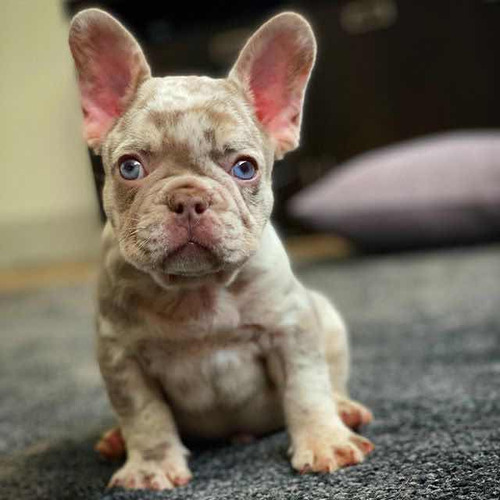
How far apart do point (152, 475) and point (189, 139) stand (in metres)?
0.47

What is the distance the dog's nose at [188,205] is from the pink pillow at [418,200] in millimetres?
2241

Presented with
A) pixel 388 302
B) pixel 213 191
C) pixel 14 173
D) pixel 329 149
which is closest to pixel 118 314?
pixel 213 191

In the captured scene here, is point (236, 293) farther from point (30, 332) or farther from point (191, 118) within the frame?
point (30, 332)

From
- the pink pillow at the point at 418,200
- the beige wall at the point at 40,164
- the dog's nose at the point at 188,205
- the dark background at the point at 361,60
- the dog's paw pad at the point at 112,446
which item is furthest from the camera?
the dark background at the point at 361,60

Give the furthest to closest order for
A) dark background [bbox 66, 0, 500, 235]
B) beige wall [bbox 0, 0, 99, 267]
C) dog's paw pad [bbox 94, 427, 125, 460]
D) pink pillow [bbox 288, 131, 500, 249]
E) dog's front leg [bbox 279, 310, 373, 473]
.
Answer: dark background [bbox 66, 0, 500, 235], beige wall [bbox 0, 0, 99, 267], pink pillow [bbox 288, 131, 500, 249], dog's paw pad [bbox 94, 427, 125, 460], dog's front leg [bbox 279, 310, 373, 473]

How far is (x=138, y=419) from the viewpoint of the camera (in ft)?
3.99

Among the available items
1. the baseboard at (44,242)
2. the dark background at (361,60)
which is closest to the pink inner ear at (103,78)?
the dark background at (361,60)

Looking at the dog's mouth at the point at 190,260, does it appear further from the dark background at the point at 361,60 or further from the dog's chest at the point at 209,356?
the dark background at the point at 361,60

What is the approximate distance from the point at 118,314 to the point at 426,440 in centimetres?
48

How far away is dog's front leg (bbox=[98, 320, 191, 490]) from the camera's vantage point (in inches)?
47.3

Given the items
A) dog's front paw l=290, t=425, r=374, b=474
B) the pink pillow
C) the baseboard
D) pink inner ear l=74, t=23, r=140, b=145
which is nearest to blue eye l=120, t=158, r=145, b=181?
pink inner ear l=74, t=23, r=140, b=145

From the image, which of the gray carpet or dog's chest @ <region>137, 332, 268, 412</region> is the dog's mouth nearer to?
dog's chest @ <region>137, 332, 268, 412</region>

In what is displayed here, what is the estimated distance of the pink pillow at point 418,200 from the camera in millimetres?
3197

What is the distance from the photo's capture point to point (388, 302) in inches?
99.7
